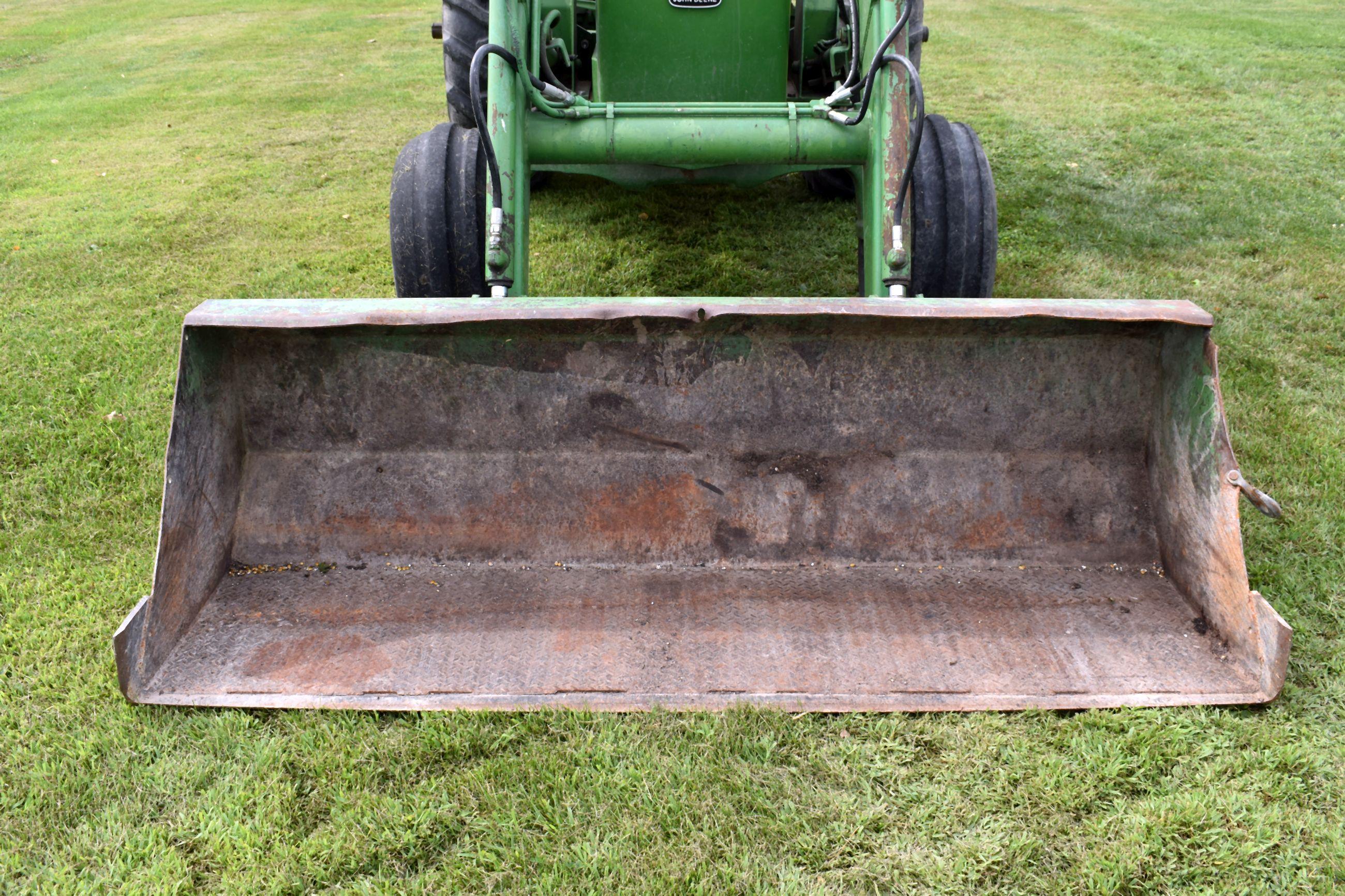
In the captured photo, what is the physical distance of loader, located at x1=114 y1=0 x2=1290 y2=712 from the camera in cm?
239

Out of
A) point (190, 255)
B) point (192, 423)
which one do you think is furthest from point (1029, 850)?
point (190, 255)

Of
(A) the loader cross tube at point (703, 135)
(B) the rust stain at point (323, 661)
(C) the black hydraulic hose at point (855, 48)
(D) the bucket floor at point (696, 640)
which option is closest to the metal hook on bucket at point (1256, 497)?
(D) the bucket floor at point (696, 640)

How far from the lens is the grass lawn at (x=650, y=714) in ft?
6.65

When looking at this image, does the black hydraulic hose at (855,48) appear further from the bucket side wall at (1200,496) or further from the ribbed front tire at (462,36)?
the ribbed front tire at (462,36)

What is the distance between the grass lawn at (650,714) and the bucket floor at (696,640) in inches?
2.7

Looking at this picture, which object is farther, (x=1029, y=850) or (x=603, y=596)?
(x=603, y=596)

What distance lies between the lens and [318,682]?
2361mm

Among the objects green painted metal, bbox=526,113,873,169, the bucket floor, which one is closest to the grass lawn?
the bucket floor

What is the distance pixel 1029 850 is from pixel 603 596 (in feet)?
3.95

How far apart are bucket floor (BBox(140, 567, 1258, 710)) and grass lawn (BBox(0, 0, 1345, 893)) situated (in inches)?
2.7

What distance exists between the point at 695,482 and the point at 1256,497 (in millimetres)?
1449

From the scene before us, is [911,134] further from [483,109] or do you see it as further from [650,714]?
[650,714]

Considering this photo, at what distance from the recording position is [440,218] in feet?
11.6

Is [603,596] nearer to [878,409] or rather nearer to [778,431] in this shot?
[778,431]
